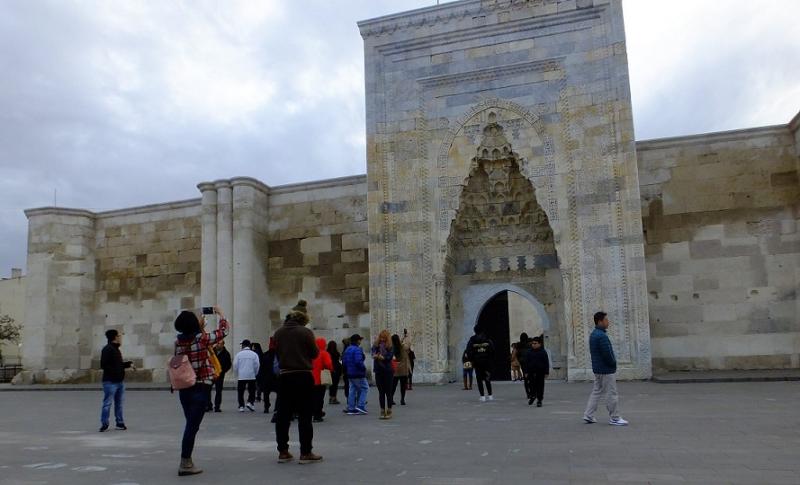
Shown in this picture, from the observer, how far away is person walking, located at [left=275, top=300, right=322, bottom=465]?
5.81 m

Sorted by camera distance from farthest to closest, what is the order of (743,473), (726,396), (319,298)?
(319,298)
(726,396)
(743,473)

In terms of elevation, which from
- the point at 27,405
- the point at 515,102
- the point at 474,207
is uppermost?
the point at 515,102

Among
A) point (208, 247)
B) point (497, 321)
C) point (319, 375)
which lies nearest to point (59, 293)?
point (208, 247)

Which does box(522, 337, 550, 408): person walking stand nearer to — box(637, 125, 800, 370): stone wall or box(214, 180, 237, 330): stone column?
box(637, 125, 800, 370): stone wall

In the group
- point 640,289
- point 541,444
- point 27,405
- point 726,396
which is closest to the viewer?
point 541,444

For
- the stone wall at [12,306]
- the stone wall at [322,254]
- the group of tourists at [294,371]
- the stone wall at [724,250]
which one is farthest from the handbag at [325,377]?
the stone wall at [12,306]

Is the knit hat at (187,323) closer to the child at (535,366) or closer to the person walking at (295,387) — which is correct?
the person walking at (295,387)

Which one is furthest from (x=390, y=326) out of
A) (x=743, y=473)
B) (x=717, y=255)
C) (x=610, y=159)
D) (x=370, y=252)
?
(x=743, y=473)

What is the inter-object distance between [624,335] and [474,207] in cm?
467

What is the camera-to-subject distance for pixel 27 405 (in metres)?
13.1

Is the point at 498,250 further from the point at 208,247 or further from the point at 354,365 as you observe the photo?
the point at 208,247

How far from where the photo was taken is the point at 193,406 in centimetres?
559

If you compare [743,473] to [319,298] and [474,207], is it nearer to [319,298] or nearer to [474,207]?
[474,207]

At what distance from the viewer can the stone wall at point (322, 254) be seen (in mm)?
18000
